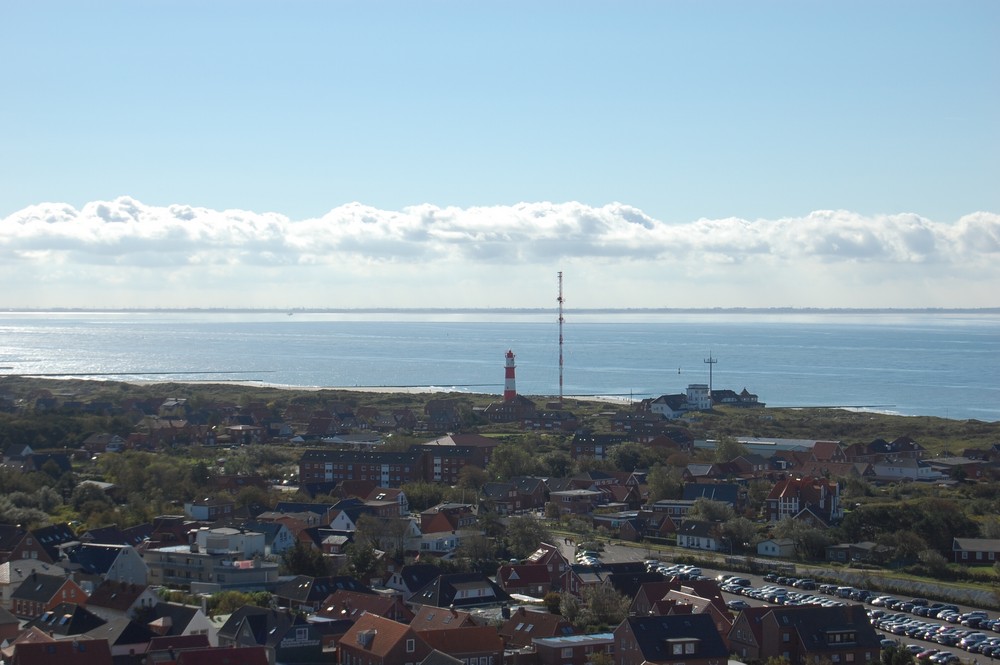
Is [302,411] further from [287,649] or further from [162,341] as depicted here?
[162,341]

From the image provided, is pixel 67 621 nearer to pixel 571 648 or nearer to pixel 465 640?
pixel 465 640

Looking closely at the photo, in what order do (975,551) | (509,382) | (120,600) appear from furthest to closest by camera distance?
(509,382) < (975,551) < (120,600)

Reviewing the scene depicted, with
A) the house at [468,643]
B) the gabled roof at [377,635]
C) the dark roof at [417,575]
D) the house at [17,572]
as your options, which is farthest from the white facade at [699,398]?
the gabled roof at [377,635]

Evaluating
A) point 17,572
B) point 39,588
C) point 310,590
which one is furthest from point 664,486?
point 39,588

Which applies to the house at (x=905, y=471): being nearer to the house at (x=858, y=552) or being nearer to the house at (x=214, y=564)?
the house at (x=858, y=552)

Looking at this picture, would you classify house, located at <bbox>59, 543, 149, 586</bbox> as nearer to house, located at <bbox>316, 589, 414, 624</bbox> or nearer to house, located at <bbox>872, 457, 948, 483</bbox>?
house, located at <bbox>316, 589, 414, 624</bbox>

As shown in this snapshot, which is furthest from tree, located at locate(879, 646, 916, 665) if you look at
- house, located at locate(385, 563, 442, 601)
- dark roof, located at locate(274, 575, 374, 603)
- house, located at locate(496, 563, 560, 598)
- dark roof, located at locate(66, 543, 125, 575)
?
dark roof, located at locate(66, 543, 125, 575)
